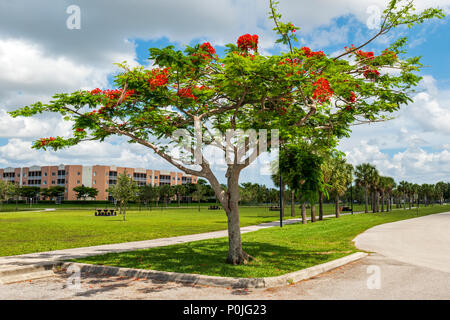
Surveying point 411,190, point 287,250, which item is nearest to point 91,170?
point 411,190

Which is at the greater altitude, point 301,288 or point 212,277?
point 212,277

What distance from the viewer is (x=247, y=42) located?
30.9ft

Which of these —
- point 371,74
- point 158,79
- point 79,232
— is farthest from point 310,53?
point 79,232

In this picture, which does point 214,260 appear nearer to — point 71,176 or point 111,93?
point 111,93

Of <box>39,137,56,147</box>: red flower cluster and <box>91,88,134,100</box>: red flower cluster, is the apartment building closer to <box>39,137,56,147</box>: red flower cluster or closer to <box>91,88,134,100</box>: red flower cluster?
<box>39,137,56,147</box>: red flower cluster

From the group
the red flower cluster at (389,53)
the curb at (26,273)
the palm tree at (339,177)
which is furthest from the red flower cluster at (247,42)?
the palm tree at (339,177)

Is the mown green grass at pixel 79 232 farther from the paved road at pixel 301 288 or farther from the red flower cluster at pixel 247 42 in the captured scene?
the red flower cluster at pixel 247 42

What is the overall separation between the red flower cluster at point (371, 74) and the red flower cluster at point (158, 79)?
5.82m

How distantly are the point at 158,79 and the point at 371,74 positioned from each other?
6154mm

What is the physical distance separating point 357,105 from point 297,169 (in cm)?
275

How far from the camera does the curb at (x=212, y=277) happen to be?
8500 millimetres

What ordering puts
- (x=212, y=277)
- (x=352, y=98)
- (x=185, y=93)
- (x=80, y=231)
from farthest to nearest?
(x=80, y=231) < (x=352, y=98) < (x=185, y=93) < (x=212, y=277)

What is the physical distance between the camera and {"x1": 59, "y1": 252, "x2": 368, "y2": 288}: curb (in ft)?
27.9
